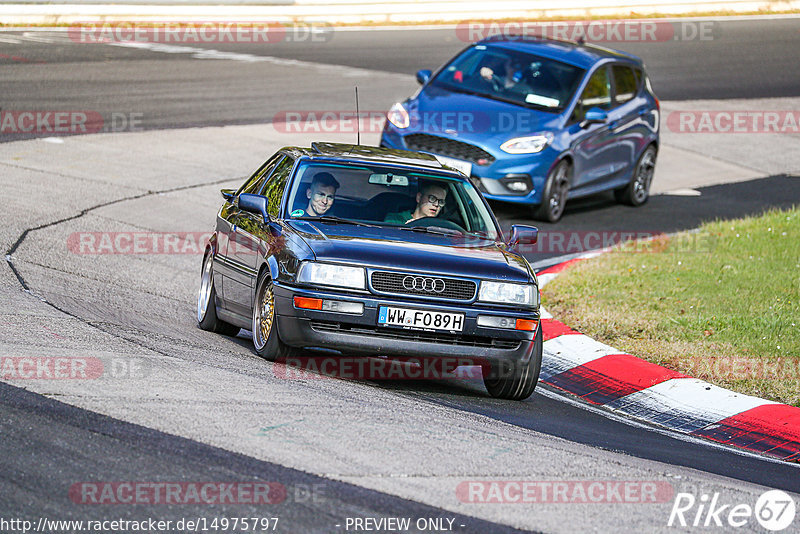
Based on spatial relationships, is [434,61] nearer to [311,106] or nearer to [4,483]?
[311,106]

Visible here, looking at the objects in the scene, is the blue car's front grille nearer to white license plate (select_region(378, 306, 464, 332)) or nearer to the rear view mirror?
the rear view mirror

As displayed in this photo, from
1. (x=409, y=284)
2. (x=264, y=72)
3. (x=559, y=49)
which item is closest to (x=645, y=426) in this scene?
(x=409, y=284)

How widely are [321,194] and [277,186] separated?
54 cm

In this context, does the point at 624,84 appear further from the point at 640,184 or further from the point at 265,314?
the point at 265,314

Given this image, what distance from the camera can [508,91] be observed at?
52.2 feet

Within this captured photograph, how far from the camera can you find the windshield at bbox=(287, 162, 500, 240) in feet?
28.8

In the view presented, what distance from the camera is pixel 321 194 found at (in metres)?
8.84

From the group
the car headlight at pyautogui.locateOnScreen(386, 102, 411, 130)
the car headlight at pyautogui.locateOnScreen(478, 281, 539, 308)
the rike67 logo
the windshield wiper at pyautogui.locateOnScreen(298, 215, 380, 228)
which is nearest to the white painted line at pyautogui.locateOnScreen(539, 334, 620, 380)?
the car headlight at pyautogui.locateOnScreen(478, 281, 539, 308)

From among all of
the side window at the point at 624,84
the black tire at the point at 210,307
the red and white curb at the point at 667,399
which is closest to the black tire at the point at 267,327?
the black tire at the point at 210,307

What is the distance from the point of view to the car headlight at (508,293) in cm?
789

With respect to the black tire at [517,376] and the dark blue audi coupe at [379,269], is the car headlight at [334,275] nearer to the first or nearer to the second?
the dark blue audi coupe at [379,269]

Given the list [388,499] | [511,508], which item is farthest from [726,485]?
[388,499]

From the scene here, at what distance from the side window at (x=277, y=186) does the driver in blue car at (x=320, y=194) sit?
0.23 metres

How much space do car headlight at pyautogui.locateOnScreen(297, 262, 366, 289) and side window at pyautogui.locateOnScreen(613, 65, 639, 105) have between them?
9.72m
